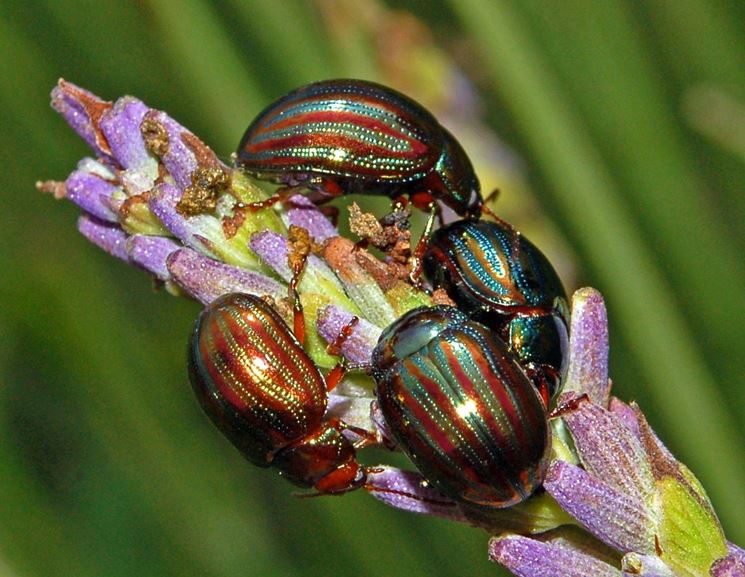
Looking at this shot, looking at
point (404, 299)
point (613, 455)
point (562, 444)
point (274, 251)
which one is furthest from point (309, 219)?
point (613, 455)

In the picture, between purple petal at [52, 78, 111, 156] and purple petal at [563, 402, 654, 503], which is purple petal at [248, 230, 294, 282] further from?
purple petal at [563, 402, 654, 503]

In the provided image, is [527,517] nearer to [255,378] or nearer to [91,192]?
[255,378]

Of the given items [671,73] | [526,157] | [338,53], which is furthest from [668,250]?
[338,53]

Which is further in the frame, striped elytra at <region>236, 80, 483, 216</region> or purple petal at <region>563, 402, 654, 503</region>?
striped elytra at <region>236, 80, 483, 216</region>

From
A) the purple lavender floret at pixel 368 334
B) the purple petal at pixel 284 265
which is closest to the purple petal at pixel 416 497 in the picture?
the purple lavender floret at pixel 368 334

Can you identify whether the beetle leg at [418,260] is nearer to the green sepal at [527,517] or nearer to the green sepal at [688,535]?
the green sepal at [527,517]

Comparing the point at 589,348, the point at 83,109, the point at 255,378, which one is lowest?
the point at 589,348

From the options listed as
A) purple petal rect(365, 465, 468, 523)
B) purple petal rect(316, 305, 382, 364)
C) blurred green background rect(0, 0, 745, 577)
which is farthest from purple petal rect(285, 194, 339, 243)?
blurred green background rect(0, 0, 745, 577)
